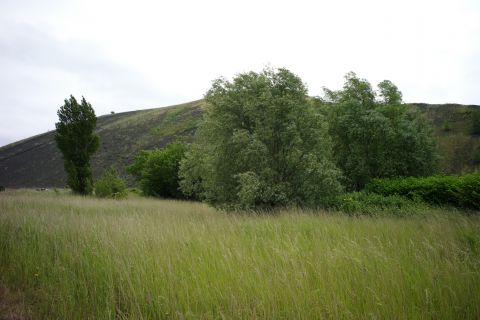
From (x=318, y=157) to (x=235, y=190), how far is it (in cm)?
400

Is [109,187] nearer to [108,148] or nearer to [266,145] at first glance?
[266,145]

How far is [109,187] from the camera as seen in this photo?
2398 cm

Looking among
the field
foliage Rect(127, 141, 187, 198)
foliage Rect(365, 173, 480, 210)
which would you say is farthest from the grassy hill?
the field

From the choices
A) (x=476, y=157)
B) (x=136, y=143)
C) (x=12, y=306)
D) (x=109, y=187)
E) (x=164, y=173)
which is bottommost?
(x=476, y=157)

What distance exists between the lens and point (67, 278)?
416 centimetres

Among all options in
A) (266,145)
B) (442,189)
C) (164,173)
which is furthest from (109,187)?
(442,189)

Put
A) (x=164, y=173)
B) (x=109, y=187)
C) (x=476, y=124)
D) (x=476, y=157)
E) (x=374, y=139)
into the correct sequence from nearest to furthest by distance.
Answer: (x=374, y=139), (x=109, y=187), (x=164, y=173), (x=476, y=157), (x=476, y=124)

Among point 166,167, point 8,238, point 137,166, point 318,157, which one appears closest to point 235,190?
point 318,157

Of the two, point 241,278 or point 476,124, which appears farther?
point 476,124

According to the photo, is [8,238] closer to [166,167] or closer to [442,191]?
[442,191]

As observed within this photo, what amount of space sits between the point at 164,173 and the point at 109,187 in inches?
222

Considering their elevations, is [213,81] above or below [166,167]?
above

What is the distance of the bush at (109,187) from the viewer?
77.8 ft

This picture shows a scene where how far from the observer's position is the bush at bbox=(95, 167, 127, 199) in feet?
77.8
